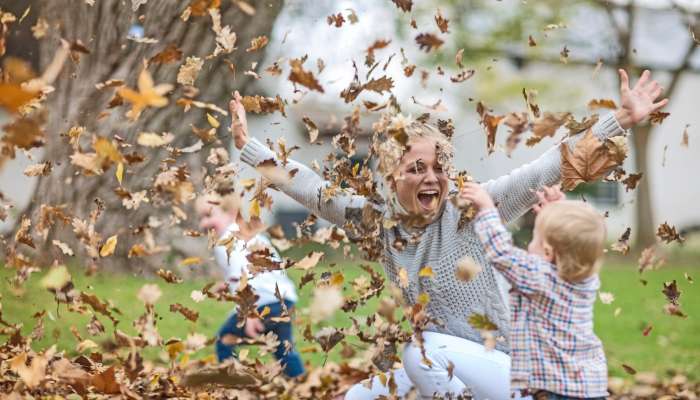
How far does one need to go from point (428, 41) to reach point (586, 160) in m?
0.77

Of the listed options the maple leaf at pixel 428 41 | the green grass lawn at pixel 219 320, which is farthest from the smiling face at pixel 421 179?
the green grass lawn at pixel 219 320

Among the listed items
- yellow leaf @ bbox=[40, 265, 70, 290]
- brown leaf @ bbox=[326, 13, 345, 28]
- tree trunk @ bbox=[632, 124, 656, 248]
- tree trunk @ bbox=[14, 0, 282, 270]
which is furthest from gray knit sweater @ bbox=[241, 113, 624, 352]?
tree trunk @ bbox=[632, 124, 656, 248]

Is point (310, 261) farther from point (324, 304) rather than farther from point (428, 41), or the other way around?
point (428, 41)

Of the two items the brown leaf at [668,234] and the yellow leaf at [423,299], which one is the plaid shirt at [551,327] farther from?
the brown leaf at [668,234]

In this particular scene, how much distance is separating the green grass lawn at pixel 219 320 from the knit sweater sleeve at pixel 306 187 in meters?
0.73

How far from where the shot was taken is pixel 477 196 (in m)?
3.08

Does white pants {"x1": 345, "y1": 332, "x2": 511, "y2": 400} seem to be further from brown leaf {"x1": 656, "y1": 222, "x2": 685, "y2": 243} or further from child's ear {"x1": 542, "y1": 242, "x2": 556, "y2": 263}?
brown leaf {"x1": 656, "y1": 222, "x2": 685, "y2": 243}

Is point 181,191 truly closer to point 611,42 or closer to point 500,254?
point 500,254

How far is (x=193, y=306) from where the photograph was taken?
8.05m

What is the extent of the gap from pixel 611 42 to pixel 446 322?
50.7 feet

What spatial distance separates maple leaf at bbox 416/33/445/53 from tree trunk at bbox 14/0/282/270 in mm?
2387

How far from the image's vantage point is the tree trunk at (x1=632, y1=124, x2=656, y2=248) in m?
18.9

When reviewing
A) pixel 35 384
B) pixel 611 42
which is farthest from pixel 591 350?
pixel 611 42

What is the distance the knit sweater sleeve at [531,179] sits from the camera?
3268 mm
